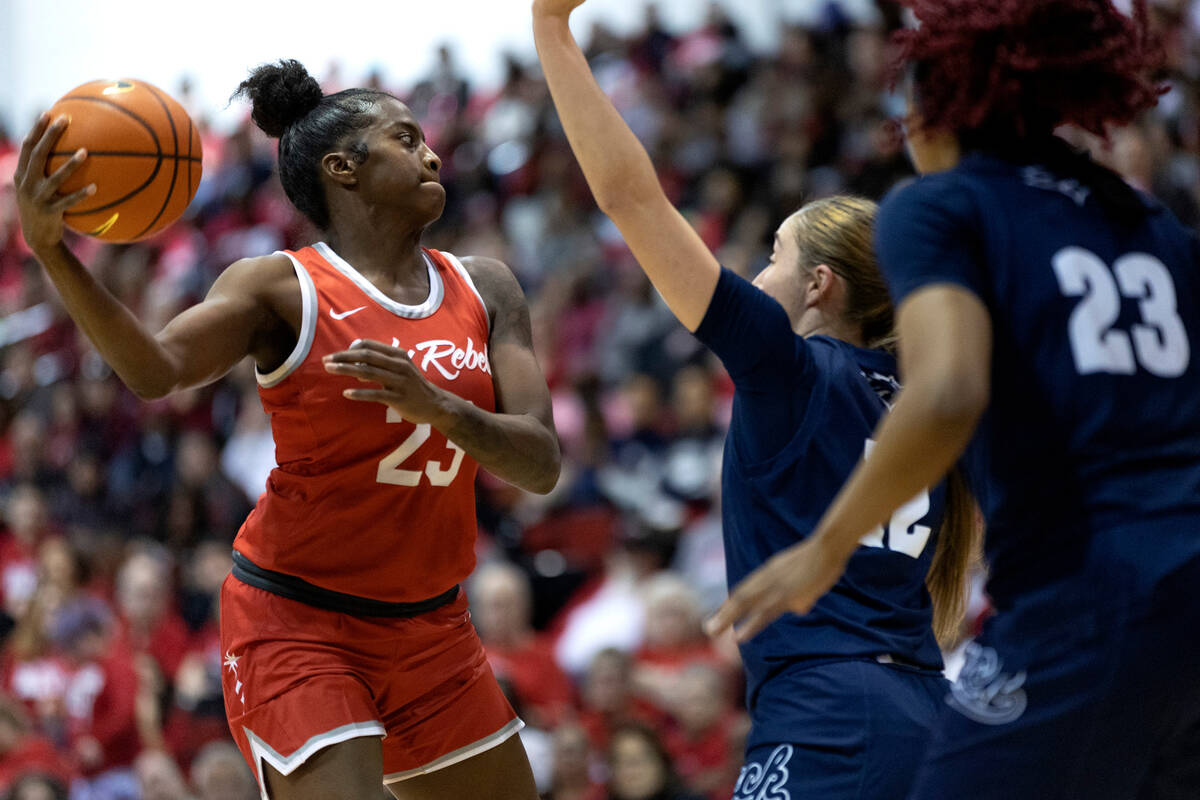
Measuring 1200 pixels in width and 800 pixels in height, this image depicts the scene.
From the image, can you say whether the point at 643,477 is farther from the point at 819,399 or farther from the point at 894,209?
the point at 894,209

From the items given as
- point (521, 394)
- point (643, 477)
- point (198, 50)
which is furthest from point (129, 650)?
point (198, 50)

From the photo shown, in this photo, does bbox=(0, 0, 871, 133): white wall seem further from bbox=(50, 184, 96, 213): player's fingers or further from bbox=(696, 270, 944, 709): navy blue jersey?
bbox=(696, 270, 944, 709): navy blue jersey

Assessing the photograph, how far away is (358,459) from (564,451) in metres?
5.41

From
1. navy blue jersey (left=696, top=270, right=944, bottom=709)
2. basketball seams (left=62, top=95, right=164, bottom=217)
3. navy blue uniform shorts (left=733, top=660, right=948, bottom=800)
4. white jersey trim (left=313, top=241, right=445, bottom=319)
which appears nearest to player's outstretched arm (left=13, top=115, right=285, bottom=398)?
basketball seams (left=62, top=95, right=164, bottom=217)

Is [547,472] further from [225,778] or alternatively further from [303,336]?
[225,778]

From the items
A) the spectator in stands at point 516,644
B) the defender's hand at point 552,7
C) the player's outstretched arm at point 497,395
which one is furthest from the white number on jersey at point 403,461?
the spectator in stands at point 516,644

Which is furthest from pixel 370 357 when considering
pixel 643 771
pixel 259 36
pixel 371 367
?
pixel 259 36

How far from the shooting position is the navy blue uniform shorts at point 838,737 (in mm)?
2422

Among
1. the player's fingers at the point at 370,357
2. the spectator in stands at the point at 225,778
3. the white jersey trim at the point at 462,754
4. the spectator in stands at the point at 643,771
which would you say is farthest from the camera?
the spectator in stands at the point at 225,778

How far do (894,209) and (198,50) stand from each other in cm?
1467

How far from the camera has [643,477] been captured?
8117 millimetres

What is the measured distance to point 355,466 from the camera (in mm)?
3154

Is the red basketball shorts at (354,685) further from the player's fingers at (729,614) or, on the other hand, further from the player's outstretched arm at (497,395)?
the player's fingers at (729,614)

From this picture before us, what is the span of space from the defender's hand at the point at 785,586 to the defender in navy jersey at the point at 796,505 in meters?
0.49
